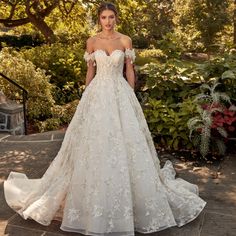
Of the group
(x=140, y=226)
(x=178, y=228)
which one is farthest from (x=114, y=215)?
(x=178, y=228)

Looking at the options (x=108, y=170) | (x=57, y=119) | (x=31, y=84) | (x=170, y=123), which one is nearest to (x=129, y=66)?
(x=108, y=170)

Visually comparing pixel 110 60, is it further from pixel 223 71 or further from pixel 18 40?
pixel 18 40

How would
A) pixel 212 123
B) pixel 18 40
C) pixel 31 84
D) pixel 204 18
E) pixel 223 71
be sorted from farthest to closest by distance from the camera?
pixel 18 40, pixel 204 18, pixel 31 84, pixel 223 71, pixel 212 123

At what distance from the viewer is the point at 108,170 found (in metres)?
3.80

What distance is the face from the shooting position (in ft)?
12.9

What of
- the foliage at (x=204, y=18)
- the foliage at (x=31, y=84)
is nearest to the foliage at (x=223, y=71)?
the foliage at (x=31, y=84)

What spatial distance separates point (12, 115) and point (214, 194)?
456cm

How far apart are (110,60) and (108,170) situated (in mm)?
1067

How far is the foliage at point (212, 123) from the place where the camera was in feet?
20.6

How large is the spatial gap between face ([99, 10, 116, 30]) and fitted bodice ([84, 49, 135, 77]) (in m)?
0.24

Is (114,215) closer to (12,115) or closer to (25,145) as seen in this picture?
(25,145)

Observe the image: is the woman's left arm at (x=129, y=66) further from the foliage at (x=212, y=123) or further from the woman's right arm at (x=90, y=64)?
the foliage at (x=212, y=123)

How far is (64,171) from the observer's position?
4.18 meters

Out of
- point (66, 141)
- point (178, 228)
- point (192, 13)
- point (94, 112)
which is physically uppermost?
point (192, 13)
